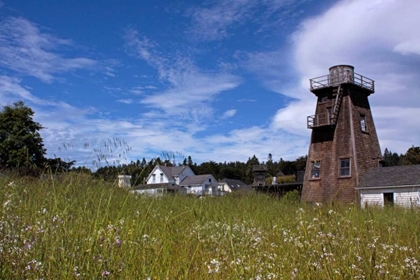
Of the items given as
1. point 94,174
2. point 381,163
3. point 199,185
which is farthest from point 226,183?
point 94,174

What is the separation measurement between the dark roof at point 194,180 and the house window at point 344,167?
40524mm

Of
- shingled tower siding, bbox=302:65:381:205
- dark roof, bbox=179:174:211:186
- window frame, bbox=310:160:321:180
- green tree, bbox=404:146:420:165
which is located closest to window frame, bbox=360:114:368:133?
shingled tower siding, bbox=302:65:381:205

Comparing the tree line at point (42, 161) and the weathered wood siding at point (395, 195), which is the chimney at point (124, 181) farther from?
the weathered wood siding at point (395, 195)

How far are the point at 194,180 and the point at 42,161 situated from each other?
54.1 m

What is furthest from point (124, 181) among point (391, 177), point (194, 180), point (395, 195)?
point (194, 180)

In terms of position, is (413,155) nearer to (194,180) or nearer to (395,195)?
(395,195)

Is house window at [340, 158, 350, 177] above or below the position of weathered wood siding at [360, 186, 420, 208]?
above

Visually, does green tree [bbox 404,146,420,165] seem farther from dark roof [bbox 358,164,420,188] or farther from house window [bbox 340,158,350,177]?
house window [bbox 340,158,350,177]

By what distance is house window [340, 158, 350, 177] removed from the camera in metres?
26.9

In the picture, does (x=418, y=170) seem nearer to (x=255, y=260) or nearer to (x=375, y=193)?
(x=375, y=193)

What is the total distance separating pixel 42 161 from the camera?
14000 mm

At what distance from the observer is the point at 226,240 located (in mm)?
5039

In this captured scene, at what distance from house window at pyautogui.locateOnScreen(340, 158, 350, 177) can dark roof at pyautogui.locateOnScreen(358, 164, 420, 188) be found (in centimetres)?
117

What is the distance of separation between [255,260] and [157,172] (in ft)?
202
